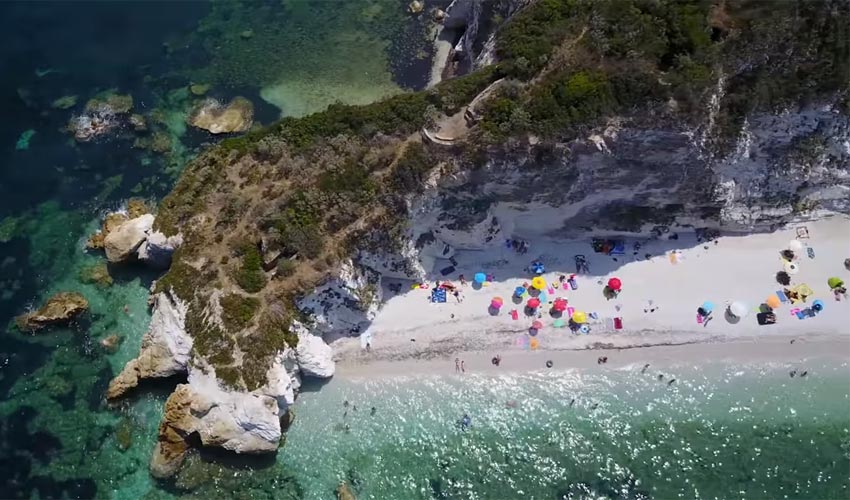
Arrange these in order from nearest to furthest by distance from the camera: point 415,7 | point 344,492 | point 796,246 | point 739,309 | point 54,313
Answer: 1. point 344,492
2. point 739,309
3. point 54,313
4. point 796,246
5. point 415,7

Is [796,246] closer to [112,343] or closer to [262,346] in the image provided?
[262,346]

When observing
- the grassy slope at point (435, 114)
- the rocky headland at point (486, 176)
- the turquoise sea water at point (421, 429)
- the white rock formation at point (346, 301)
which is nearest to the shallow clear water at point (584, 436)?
the turquoise sea water at point (421, 429)

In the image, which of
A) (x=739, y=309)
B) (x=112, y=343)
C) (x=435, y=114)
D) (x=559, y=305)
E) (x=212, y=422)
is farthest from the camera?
(x=112, y=343)

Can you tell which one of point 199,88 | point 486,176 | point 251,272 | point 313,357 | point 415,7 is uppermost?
point 415,7

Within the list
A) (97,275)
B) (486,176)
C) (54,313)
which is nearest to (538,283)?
(486,176)

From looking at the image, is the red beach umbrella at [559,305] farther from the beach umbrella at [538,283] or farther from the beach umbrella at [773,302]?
the beach umbrella at [773,302]

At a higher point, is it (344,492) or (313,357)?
(313,357)

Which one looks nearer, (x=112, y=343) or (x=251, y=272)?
(x=251, y=272)
